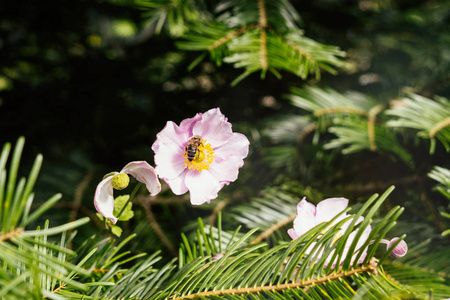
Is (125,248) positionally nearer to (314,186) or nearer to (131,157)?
(131,157)

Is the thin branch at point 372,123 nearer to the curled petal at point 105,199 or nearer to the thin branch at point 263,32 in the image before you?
the thin branch at point 263,32

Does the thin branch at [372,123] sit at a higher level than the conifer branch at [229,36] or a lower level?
lower

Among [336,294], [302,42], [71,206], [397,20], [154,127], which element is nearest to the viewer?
[336,294]

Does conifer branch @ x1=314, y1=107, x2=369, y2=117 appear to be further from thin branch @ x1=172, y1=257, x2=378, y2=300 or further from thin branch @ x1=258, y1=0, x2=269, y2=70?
thin branch @ x1=172, y1=257, x2=378, y2=300

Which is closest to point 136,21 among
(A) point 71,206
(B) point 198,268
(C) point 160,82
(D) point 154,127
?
(C) point 160,82

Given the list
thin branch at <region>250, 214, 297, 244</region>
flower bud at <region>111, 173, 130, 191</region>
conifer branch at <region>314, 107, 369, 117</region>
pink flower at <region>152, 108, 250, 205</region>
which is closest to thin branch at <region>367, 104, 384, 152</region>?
conifer branch at <region>314, 107, 369, 117</region>

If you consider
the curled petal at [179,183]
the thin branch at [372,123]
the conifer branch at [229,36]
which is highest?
the conifer branch at [229,36]

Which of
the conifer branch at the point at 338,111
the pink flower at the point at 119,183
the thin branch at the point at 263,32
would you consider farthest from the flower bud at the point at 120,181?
the conifer branch at the point at 338,111
